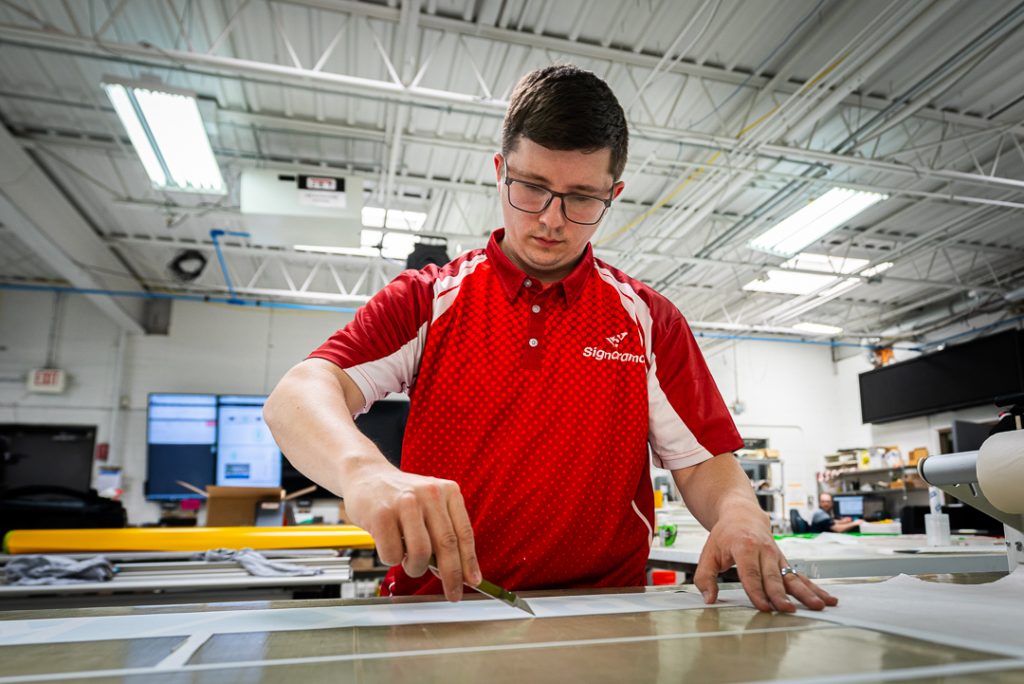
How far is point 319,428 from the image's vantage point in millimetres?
842

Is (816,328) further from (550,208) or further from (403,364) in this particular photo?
(403,364)

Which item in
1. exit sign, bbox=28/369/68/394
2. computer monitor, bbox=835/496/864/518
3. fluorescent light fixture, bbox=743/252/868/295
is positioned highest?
fluorescent light fixture, bbox=743/252/868/295

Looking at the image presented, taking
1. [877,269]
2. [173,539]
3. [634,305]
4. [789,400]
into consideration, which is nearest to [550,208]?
A: [634,305]

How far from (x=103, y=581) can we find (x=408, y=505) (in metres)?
2.52

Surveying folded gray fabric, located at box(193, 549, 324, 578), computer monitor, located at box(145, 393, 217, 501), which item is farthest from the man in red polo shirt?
computer monitor, located at box(145, 393, 217, 501)

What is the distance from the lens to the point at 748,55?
4652 mm

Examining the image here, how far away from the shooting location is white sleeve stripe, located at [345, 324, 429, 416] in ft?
3.39

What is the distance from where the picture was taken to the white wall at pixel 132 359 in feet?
27.5

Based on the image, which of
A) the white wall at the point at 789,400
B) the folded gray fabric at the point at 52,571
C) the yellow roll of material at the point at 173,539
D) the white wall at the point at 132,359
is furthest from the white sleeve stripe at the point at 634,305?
the white wall at the point at 789,400

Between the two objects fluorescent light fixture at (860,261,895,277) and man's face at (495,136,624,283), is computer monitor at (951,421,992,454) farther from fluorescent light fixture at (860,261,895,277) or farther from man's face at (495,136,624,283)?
fluorescent light fixture at (860,261,895,277)

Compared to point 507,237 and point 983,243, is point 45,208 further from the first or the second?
point 983,243

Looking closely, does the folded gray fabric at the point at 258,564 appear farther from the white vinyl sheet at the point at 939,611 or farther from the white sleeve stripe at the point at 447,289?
the white vinyl sheet at the point at 939,611

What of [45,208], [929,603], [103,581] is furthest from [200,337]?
[929,603]

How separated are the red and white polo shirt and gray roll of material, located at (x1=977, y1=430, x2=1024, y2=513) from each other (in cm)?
35
